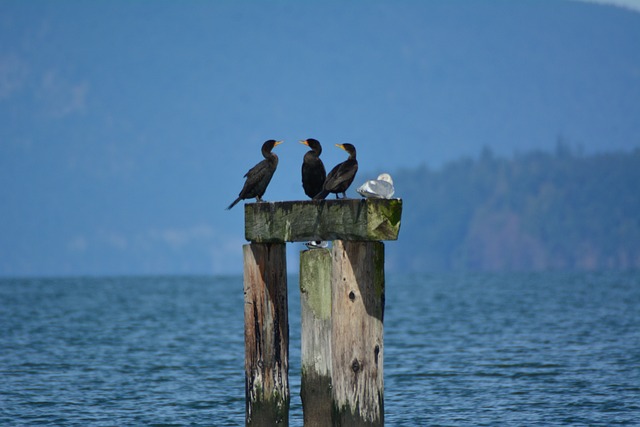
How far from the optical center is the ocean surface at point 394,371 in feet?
69.3

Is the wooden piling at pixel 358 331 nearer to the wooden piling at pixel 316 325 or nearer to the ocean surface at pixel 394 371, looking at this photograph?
the wooden piling at pixel 316 325

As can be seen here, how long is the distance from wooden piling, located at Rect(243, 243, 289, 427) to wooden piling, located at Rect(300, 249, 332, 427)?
0.36 meters

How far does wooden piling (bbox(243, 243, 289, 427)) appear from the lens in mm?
14789

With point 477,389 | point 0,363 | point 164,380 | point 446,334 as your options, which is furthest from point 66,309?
point 477,389

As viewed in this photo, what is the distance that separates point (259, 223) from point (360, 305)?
1896 millimetres

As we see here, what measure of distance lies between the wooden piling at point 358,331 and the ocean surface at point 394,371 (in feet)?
19.8

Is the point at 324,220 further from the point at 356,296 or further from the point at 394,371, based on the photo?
the point at 394,371

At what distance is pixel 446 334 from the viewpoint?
139ft

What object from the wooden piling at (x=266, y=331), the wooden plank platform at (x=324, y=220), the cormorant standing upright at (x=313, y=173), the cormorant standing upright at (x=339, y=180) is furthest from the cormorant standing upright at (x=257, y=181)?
the cormorant standing upright at (x=339, y=180)

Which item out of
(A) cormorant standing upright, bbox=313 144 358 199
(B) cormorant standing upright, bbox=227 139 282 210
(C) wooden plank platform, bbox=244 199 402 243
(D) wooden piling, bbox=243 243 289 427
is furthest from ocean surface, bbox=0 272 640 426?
(A) cormorant standing upright, bbox=313 144 358 199

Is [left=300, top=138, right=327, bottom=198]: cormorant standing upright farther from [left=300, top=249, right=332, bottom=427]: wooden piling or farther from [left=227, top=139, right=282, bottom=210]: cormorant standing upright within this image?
[left=300, top=249, right=332, bottom=427]: wooden piling

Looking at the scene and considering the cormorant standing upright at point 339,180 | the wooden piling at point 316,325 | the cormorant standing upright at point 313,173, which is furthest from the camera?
the cormorant standing upright at point 313,173

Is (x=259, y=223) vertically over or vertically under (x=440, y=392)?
over

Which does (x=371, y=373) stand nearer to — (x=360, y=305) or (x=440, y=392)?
(x=360, y=305)
